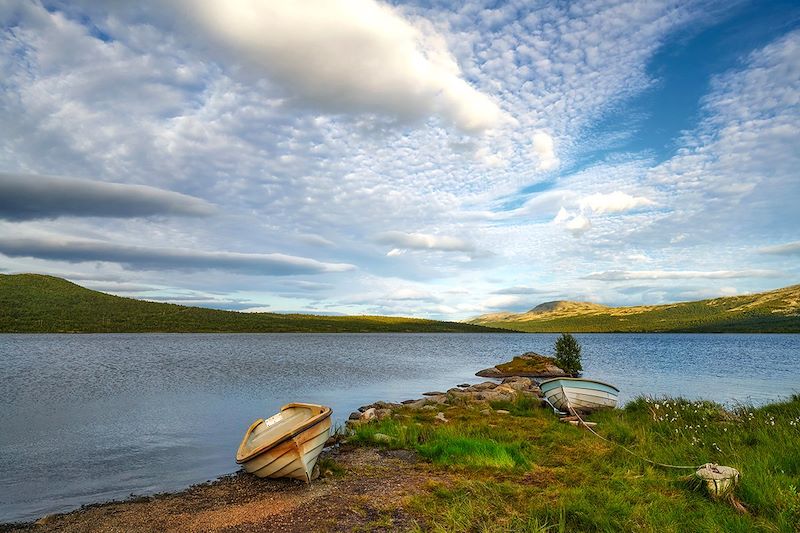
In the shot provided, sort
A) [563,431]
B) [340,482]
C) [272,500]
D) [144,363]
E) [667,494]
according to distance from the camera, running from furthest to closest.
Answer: [144,363]
[563,431]
[340,482]
[272,500]
[667,494]

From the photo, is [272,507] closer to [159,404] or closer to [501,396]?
[501,396]

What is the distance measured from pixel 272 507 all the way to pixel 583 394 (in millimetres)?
15453

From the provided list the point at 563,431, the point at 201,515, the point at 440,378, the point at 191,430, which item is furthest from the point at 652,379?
the point at 201,515

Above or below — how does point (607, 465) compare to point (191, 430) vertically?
above

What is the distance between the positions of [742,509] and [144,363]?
204 ft

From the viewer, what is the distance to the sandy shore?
998 cm

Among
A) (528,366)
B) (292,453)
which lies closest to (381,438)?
(292,453)

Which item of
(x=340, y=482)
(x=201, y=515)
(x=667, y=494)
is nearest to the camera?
(x=667, y=494)

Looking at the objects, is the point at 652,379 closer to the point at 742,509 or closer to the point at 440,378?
the point at 440,378

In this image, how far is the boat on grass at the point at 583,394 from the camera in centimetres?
2139

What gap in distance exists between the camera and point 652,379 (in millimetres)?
44562

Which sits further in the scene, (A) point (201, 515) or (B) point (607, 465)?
(B) point (607, 465)

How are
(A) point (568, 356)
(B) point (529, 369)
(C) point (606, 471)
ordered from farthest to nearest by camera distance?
(B) point (529, 369) < (A) point (568, 356) < (C) point (606, 471)

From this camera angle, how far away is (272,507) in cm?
1105
